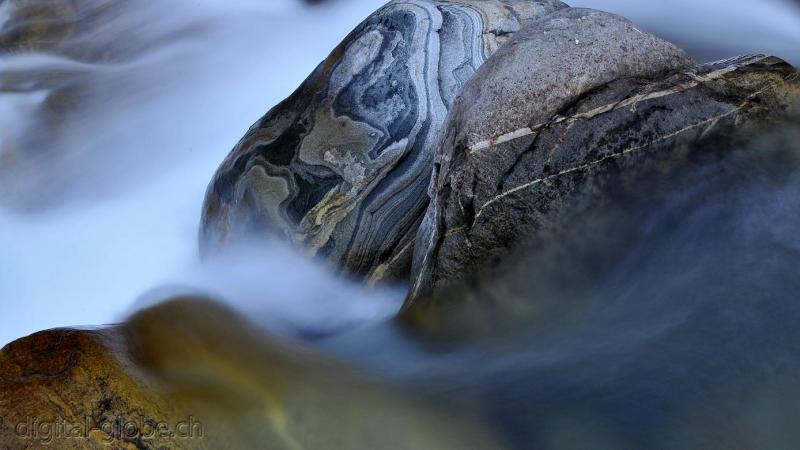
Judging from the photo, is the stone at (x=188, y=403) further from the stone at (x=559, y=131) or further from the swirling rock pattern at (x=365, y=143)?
the swirling rock pattern at (x=365, y=143)

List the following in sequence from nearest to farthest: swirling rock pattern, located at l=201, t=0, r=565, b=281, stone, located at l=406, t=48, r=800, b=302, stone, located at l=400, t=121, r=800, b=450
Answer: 1. stone, located at l=400, t=121, r=800, b=450
2. stone, located at l=406, t=48, r=800, b=302
3. swirling rock pattern, located at l=201, t=0, r=565, b=281

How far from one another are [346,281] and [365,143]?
537 mm

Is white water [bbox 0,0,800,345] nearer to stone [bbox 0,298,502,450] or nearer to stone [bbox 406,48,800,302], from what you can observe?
stone [bbox 406,48,800,302]

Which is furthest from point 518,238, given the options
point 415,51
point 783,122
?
point 415,51

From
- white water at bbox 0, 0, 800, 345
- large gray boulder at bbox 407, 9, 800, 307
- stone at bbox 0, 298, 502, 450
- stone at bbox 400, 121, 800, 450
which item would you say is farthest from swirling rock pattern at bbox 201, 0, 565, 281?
stone at bbox 0, 298, 502, 450

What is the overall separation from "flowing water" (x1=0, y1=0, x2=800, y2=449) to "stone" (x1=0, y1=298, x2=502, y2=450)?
155 mm

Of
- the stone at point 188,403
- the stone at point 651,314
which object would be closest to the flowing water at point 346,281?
the stone at point 651,314

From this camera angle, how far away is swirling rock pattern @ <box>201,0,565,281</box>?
3936 mm

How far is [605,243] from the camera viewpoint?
306 cm

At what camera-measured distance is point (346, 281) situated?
389 centimetres

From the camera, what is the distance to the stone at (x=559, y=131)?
10.4 feet

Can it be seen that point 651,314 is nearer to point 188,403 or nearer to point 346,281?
point 188,403

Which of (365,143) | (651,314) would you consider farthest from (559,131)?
(365,143)

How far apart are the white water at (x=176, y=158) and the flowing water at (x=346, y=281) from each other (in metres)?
0.01
